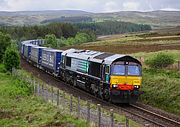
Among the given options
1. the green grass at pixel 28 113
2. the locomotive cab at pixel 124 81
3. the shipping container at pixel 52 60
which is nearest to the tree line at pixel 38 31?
the shipping container at pixel 52 60

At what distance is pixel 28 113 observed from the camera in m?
24.0

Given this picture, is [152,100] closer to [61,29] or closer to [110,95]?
[110,95]

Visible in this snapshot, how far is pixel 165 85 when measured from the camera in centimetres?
3253

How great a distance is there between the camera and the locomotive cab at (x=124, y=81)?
2973 centimetres

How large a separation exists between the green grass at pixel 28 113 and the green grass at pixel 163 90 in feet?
30.4

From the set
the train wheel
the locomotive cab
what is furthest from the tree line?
the locomotive cab

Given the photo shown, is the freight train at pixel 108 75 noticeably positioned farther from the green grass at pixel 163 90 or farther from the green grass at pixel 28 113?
the green grass at pixel 28 113

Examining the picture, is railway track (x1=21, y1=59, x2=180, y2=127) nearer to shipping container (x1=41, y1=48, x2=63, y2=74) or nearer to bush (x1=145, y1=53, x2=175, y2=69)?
bush (x1=145, y1=53, x2=175, y2=69)

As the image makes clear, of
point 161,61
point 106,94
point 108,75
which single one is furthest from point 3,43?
point 108,75

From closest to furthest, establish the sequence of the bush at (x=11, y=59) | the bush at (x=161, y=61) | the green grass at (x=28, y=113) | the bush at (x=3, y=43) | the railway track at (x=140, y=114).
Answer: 1. the green grass at (x=28, y=113)
2. the railway track at (x=140, y=114)
3. the bush at (x=161, y=61)
4. the bush at (x=11, y=59)
5. the bush at (x=3, y=43)

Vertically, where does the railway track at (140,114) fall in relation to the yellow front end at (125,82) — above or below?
below

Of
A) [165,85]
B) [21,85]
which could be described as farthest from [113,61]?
[21,85]

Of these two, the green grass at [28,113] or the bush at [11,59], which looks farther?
the bush at [11,59]

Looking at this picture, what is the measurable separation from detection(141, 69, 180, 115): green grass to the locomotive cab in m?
2.33
